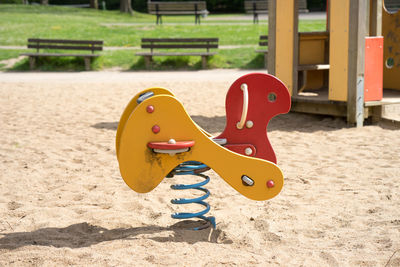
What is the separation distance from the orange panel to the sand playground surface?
1.54ft

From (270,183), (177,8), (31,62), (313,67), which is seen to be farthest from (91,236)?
(177,8)

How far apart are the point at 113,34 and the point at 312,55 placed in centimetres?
1122

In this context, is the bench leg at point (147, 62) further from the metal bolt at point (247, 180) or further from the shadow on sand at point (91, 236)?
the metal bolt at point (247, 180)

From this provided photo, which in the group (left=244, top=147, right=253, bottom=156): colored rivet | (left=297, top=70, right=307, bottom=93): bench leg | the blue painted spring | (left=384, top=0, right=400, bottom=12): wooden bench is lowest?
the blue painted spring

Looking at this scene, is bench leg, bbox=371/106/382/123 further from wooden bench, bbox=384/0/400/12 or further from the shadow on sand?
the shadow on sand

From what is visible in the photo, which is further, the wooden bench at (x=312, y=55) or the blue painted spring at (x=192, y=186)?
the wooden bench at (x=312, y=55)

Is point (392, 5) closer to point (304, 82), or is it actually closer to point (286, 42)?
point (304, 82)

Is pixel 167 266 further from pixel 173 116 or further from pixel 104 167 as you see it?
pixel 104 167

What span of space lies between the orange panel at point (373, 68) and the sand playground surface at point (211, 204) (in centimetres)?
47

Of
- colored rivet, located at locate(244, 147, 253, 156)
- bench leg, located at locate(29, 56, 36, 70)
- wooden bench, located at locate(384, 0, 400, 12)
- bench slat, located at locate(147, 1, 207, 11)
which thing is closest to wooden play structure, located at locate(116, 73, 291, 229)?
colored rivet, located at locate(244, 147, 253, 156)

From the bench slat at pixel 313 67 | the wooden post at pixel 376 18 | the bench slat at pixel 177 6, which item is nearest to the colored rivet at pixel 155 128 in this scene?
the wooden post at pixel 376 18

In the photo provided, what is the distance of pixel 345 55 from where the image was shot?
7.57m

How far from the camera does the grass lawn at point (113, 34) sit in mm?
14977

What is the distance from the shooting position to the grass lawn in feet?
49.1
